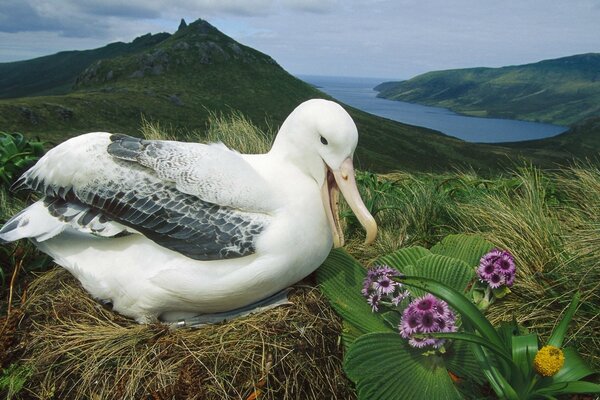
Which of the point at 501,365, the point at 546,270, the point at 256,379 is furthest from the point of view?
the point at 546,270

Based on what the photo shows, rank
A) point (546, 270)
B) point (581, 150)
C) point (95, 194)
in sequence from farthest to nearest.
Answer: point (581, 150) < point (546, 270) < point (95, 194)

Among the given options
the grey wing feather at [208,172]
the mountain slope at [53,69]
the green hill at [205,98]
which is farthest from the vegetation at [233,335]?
the mountain slope at [53,69]

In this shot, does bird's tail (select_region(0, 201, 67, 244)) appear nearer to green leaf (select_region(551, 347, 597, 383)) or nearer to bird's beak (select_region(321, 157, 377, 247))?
bird's beak (select_region(321, 157, 377, 247))

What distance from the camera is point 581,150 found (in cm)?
5425

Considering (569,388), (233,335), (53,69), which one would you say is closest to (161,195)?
(233,335)

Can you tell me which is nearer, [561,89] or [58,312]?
[58,312]

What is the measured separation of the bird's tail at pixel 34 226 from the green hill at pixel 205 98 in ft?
88.7

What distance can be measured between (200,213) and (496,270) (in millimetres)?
1676

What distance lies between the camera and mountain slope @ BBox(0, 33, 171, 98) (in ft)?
300

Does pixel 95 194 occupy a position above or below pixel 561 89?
above

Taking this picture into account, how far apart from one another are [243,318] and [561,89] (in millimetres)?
131273

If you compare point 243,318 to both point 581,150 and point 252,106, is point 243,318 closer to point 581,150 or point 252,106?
point 252,106

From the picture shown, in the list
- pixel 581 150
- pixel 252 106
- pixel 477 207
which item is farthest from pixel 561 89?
pixel 477 207

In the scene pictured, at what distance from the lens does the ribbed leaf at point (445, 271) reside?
292 cm
